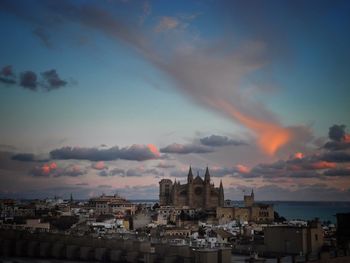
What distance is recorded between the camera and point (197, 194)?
11244 cm

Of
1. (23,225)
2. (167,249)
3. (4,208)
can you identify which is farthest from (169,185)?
(167,249)

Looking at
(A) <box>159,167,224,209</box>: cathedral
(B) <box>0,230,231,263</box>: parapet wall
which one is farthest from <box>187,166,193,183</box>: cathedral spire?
(B) <box>0,230,231,263</box>: parapet wall

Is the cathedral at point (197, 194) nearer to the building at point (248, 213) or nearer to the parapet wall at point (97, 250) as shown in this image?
the building at point (248, 213)

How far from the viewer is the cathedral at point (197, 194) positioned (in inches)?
4360

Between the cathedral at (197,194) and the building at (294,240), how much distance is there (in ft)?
267

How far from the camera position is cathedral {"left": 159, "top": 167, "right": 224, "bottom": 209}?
110750 mm

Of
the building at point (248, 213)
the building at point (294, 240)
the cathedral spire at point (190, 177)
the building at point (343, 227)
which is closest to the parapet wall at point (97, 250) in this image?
the building at point (294, 240)

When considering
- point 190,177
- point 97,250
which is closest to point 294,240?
point 97,250

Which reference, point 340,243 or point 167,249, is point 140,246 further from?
point 340,243

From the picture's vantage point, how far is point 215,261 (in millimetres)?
23516

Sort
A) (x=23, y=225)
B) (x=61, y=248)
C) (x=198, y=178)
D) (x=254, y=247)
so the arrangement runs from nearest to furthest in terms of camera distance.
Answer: (x=254, y=247), (x=61, y=248), (x=23, y=225), (x=198, y=178)

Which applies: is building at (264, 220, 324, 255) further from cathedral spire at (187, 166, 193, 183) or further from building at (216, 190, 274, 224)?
cathedral spire at (187, 166, 193, 183)

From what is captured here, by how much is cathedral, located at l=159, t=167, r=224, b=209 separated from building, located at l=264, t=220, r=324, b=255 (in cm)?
8153

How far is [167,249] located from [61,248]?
915 cm
